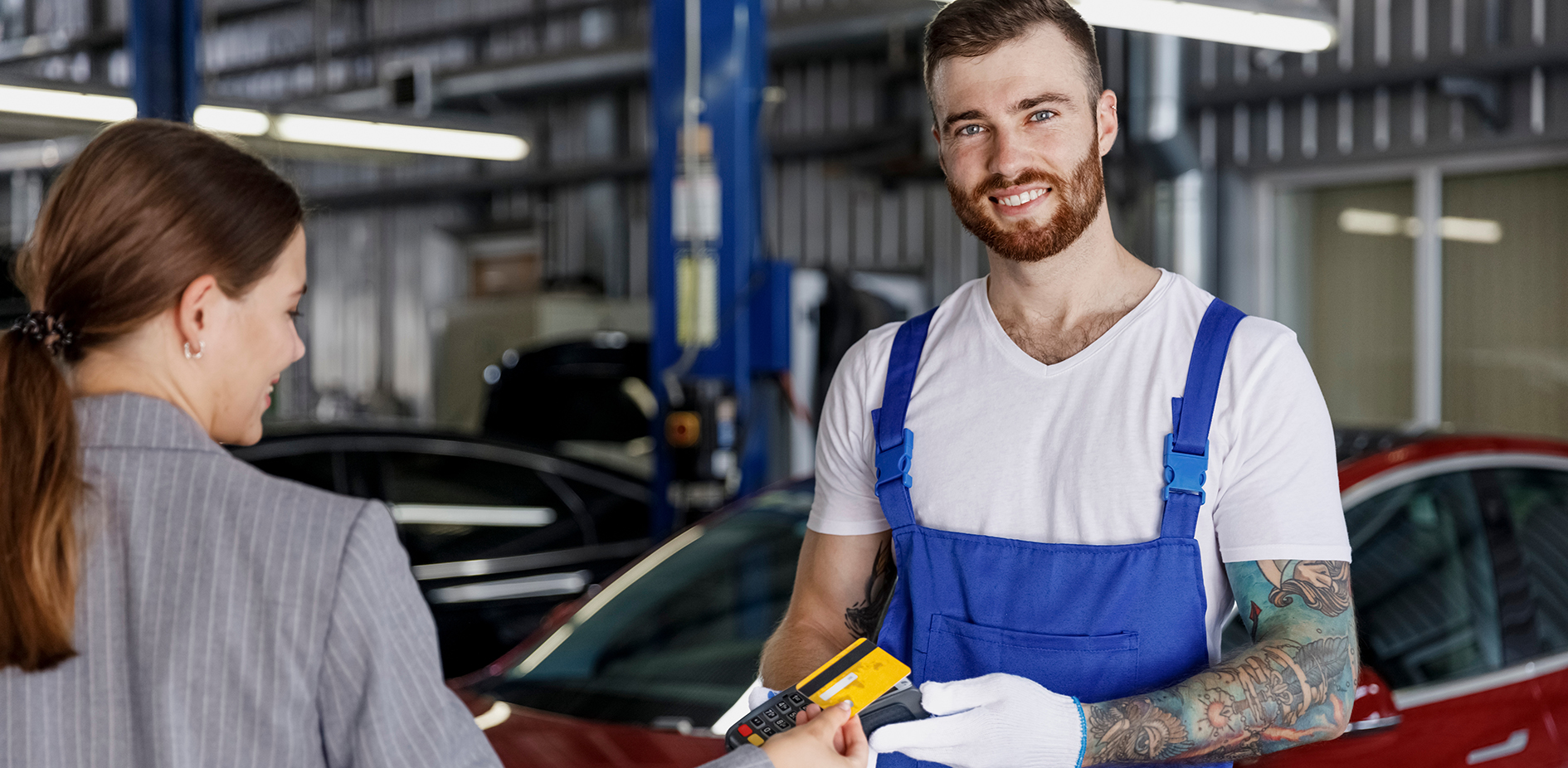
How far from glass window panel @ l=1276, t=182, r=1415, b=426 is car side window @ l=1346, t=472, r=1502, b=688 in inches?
227

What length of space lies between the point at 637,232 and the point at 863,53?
2.68m

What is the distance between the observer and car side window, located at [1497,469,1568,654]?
9.00 ft

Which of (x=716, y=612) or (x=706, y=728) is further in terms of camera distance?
(x=716, y=612)

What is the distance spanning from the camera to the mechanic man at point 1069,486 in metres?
1.51

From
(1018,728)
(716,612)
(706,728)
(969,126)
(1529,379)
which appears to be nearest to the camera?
(1018,728)

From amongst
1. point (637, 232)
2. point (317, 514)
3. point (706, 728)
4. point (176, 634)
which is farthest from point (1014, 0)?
point (637, 232)

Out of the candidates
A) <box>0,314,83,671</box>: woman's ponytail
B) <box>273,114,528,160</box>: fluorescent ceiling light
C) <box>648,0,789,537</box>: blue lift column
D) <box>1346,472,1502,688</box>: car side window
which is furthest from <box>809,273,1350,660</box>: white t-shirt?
<box>273,114,528,160</box>: fluorescent ceiling light

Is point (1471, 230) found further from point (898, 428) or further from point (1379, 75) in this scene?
point (898, 428)

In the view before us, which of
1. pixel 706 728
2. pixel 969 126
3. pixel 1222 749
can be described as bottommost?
pixel 706 728

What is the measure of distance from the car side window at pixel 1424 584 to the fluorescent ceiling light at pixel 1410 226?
5.76 metres

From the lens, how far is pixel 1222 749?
1.53 meters

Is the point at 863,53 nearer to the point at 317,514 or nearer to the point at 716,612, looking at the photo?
the point at 716,612

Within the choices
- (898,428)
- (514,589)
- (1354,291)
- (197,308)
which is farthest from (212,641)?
(1354,291)

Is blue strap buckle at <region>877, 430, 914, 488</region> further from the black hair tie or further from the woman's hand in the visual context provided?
the black hair tie
